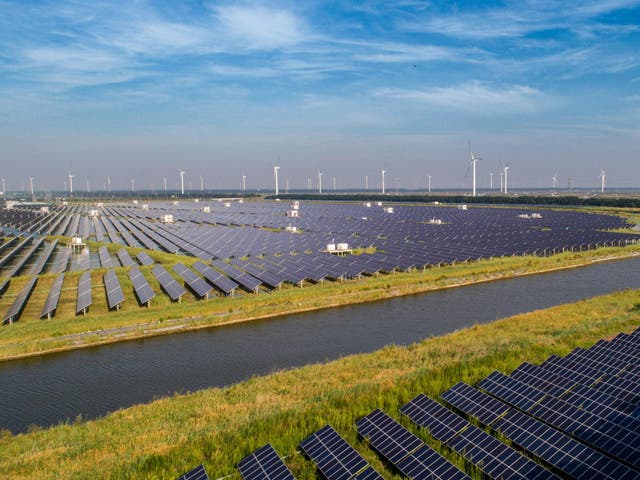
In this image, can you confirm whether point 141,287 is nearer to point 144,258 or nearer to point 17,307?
point 17,307

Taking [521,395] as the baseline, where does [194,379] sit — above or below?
below

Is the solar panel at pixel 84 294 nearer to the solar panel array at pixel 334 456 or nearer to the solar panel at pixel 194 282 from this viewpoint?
the solar panel at pixel 194 282

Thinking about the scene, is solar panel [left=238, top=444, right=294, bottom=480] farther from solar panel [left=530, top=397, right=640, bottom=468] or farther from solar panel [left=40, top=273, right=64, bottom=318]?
solar panel [left=40, top=273, right=64, bottom=318]

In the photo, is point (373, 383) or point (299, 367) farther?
point (299, 367)

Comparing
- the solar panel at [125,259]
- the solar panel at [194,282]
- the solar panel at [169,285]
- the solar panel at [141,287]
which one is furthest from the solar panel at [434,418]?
the solar panel at [125,259]

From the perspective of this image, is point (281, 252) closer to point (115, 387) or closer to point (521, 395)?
point (115, 387)

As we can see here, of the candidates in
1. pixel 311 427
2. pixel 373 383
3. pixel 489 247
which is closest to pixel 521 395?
pixel 373 383
